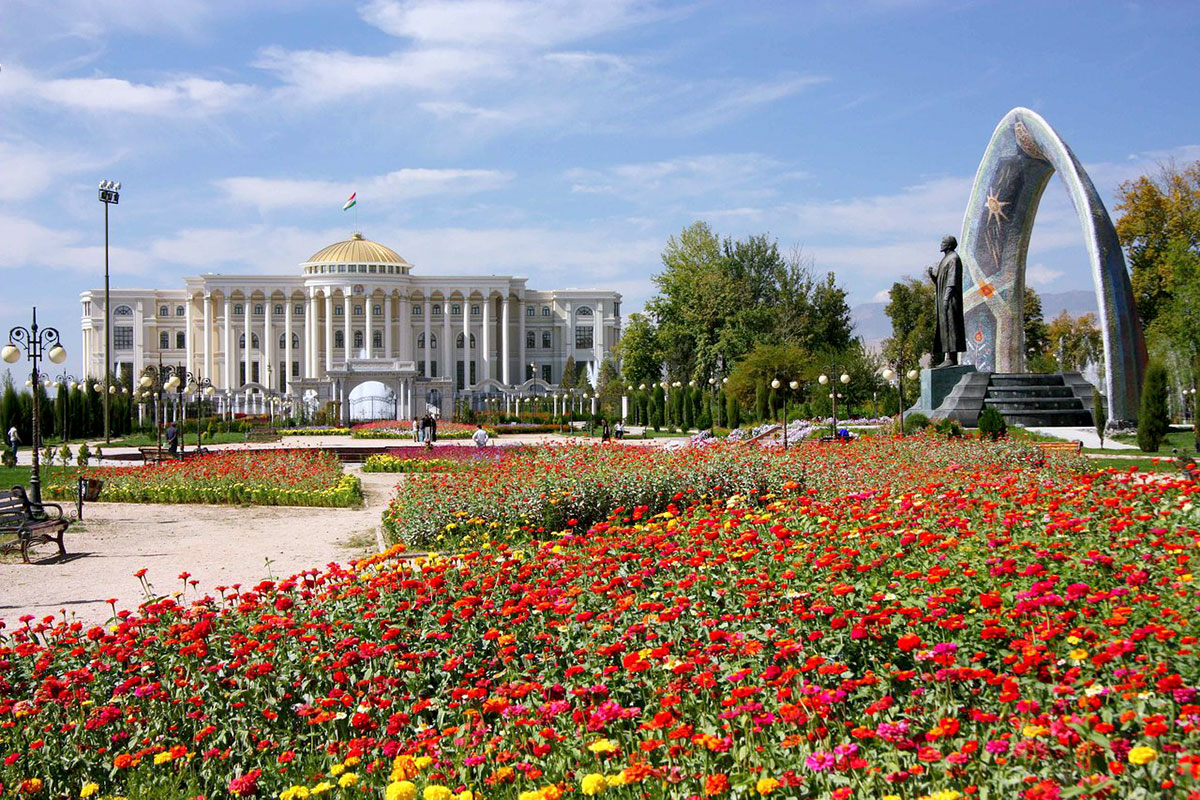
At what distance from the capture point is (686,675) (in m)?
4.00

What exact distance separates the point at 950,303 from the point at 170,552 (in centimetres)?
2094

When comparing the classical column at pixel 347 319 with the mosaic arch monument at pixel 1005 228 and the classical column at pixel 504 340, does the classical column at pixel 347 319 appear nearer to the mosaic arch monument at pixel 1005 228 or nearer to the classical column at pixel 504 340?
the classical column at pixel 504 340

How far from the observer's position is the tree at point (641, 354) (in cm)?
5434

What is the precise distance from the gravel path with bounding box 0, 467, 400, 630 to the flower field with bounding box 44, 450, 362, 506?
1.26 ft

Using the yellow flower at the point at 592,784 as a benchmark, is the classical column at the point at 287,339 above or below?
above

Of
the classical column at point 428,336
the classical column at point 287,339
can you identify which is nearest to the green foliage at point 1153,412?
the classical column at point 428,336

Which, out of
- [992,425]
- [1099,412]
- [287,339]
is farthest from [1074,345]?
[287,339]

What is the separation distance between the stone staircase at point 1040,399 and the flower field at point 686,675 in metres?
19.7

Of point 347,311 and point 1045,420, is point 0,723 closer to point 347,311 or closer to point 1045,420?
point 1045,420

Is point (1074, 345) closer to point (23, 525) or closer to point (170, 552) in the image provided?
point (170, 552)

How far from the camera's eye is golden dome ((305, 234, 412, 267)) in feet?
256

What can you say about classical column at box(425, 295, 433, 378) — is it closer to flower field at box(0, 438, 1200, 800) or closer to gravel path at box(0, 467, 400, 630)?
gravel path at box(0, 467, 400, 630)

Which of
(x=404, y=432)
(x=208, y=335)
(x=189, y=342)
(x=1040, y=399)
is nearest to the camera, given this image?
(x=1040, y=399)

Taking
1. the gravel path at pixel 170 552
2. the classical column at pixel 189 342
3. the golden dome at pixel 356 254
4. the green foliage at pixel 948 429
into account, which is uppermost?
the golden dome at pixel 356 254
